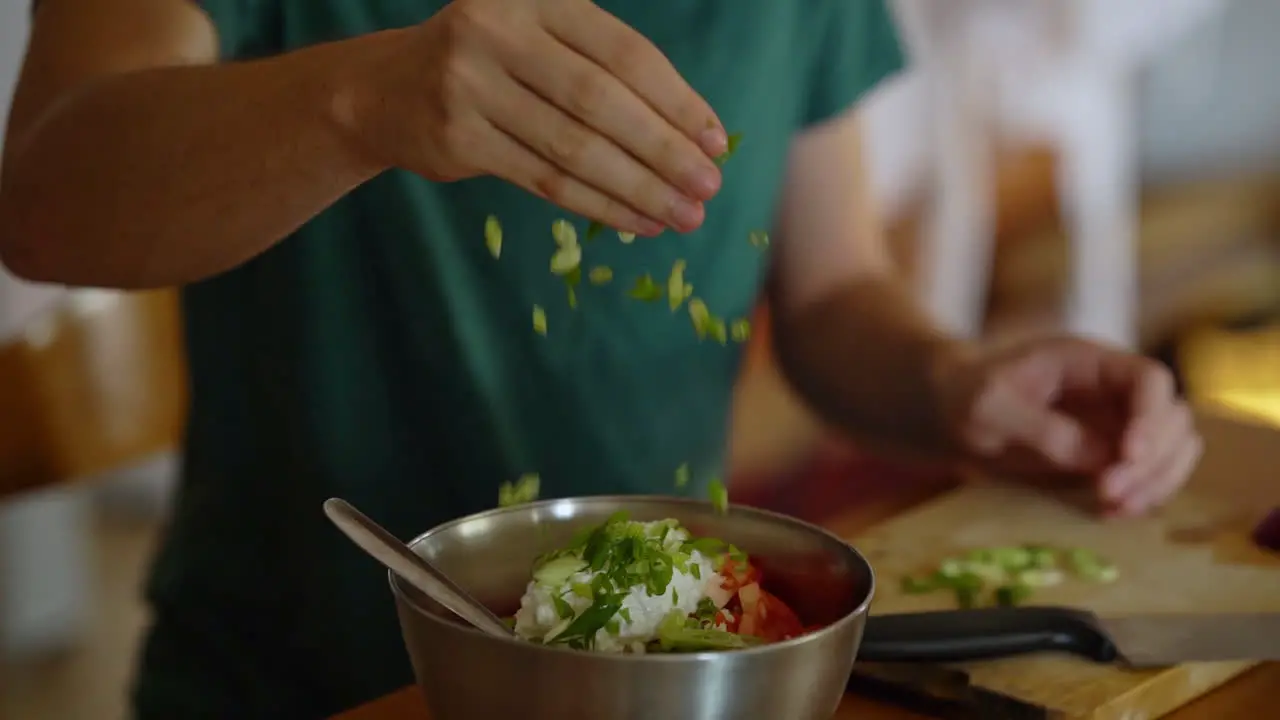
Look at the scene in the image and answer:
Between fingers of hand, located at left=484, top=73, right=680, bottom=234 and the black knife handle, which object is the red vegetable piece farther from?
fingers of hand, located at left=484, top=73, right=680, bottom=234

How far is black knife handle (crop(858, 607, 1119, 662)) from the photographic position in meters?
0.71

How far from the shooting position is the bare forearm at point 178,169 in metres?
0.65

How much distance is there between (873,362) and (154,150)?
61 cm

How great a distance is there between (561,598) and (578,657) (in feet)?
0.25

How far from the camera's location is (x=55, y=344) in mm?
1137

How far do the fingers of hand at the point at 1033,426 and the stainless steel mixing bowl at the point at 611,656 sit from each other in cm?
36

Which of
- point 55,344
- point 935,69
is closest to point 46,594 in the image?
point 55,344

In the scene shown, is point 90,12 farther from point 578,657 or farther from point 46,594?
point 46,594

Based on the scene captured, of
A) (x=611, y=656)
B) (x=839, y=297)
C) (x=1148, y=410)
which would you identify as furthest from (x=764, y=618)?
(x=839, y=297)

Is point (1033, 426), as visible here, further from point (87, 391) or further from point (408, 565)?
point (87, 391)

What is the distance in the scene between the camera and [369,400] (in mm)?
1001

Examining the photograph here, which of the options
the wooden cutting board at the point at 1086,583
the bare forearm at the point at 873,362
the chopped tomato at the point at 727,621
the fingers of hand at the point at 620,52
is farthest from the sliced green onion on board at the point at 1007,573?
the fingers of hand at the point at 620,52

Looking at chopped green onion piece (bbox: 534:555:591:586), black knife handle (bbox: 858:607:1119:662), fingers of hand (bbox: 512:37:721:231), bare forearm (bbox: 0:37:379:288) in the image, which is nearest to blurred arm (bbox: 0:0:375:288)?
bare forearm (bbox: 0:37:379:288)

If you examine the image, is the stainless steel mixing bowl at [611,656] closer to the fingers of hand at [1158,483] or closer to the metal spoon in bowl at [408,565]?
the metal spoon in bowl at [408,565]
